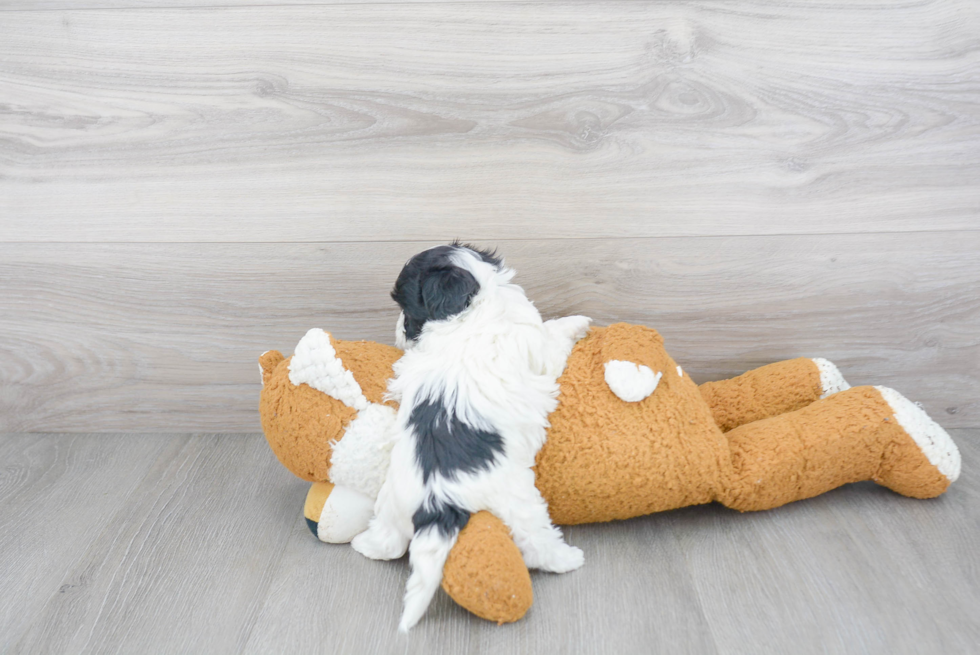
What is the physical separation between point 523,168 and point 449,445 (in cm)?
46

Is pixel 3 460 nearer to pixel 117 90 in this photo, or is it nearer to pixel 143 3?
pixel 117 90

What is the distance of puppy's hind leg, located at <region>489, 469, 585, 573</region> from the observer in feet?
2.57

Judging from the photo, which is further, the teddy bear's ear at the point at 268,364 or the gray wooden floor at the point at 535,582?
the teddy bear's ear at the point at 268,364

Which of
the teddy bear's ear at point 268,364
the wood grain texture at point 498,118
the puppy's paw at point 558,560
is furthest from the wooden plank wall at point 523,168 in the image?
the puppy's paw at point 558,560

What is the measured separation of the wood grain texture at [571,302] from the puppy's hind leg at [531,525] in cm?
35

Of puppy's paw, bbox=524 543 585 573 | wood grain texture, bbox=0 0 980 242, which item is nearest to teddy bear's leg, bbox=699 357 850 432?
wood grain texture, bbox=0 0 980 242

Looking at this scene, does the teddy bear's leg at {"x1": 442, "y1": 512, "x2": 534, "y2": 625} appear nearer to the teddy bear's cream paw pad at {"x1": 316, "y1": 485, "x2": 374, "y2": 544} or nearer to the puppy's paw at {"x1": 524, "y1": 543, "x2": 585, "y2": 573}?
the puppy's paw at {"x1": 524, "y1": 543, "x2": 585, "y2": 573}

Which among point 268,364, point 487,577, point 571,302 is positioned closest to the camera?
point 487,577

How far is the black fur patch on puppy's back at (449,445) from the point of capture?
0.76 metres

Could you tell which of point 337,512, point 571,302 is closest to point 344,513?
point 337,512

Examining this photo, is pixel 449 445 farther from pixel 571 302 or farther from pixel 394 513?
pixel 571 302

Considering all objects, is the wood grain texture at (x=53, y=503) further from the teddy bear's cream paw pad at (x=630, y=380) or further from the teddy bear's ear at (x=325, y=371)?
the teddy bear's cream paw pad at (x=630, y=380)

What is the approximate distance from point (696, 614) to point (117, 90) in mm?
1055

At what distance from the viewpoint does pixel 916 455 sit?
2.95ft
